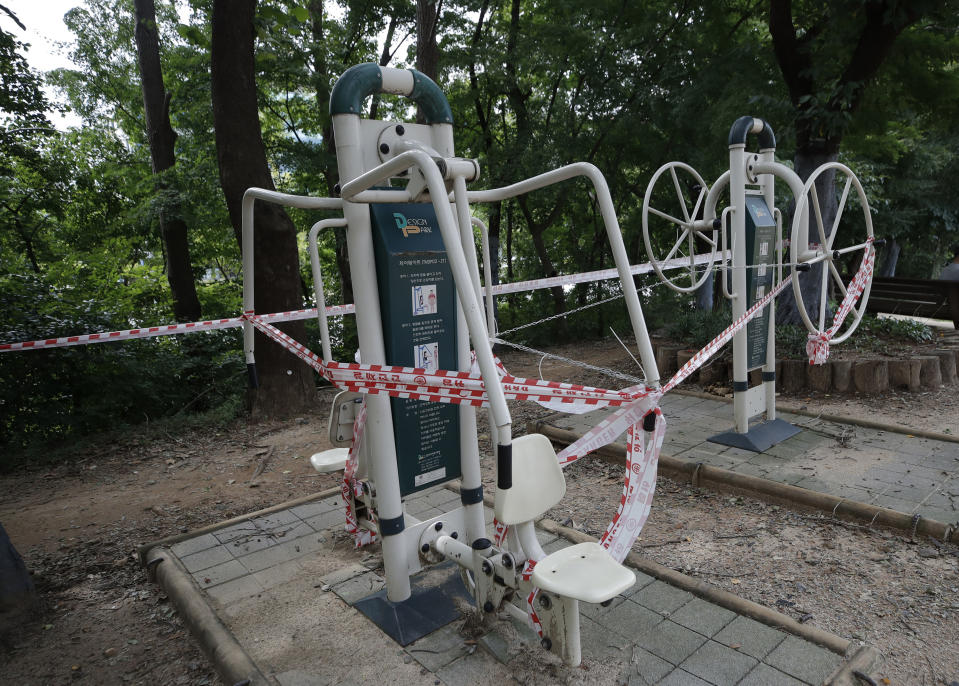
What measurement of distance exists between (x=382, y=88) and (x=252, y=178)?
5.00m

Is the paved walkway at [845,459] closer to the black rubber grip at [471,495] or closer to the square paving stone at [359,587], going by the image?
the black rubber grip at [471,495]

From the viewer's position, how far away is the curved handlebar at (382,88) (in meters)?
2.71

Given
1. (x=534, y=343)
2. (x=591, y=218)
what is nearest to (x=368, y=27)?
(x=591, y=218)

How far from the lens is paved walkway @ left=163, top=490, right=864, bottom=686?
8.70ft

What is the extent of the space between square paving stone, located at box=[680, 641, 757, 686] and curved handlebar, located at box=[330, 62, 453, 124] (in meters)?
2.74

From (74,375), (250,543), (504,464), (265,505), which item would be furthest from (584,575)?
(74,375)

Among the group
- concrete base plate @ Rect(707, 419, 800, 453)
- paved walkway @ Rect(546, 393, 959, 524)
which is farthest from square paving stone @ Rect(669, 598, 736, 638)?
concrete base plate @ Rect(707, 419, 800, 453)

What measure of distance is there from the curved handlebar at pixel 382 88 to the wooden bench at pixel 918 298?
9637mm

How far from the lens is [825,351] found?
199 inches

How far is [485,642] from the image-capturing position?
2898 mm

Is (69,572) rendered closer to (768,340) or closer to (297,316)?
(297,316)

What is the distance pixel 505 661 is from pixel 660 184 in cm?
1127

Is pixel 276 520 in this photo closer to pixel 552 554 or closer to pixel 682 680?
pixel 552 554

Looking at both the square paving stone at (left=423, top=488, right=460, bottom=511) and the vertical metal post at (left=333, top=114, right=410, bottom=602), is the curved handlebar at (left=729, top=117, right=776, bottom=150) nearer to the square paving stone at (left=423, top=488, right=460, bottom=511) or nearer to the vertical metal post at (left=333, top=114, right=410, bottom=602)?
the vertical metal post at (left=333, top=114, right=410, bottom=602)
